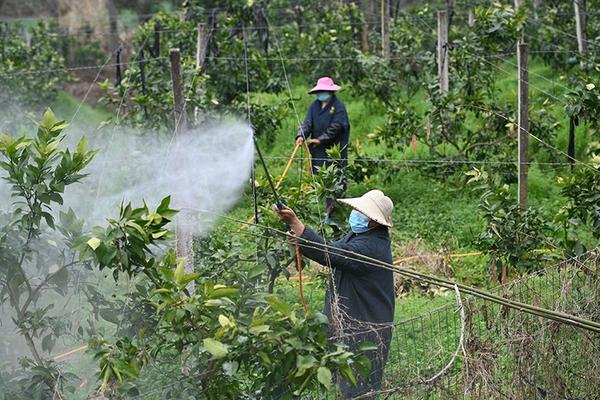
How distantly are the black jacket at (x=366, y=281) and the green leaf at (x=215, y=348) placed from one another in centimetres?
149

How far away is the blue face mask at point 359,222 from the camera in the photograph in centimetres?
618

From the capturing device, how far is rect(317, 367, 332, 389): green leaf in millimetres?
4531

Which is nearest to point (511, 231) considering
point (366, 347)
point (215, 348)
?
point (366, 347)

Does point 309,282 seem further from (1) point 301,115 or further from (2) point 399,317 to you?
(1) point 301,115

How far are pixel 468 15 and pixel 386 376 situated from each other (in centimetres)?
1430

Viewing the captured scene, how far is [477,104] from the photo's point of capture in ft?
39.3

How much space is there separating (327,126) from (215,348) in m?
6.81

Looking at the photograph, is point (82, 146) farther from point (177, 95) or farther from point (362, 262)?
point (177, 95)

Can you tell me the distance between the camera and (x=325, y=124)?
1116 cm

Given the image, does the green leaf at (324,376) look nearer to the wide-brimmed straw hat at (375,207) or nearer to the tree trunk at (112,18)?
the wide-brimmed straw hat at (375,207)

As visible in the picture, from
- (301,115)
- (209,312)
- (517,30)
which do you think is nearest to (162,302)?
(209,312)

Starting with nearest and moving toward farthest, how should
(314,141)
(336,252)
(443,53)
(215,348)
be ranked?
(215,348)
(336,252)
(314,141)
(443,53)

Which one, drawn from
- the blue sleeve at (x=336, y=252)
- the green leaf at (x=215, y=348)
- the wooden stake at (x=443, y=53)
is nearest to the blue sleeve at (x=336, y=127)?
the wooden stake at (x=443, y=53)

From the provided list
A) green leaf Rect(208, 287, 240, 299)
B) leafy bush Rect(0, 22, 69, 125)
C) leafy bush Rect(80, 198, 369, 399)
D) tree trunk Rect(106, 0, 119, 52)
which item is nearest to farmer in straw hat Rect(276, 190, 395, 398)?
leafy bush Rect(80, 198, 369, 399)
